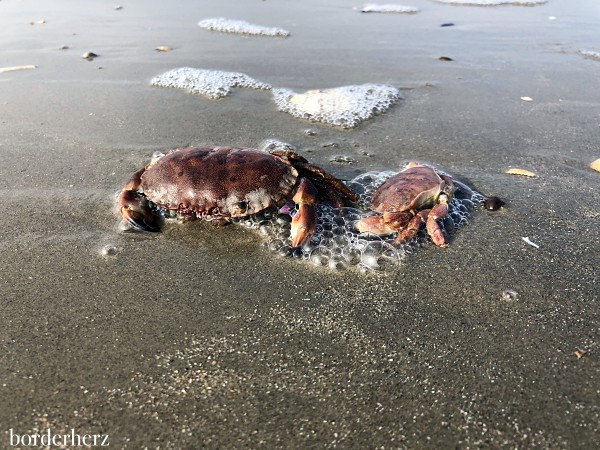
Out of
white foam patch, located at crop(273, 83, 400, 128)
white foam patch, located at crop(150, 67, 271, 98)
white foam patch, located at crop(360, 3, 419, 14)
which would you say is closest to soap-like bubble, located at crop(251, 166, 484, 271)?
white foam patch, located at crop(273, 83, 400, 128)

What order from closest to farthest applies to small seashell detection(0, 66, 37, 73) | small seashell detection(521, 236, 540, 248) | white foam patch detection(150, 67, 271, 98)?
small seashell detection(521, 236, 540, 248) < white foam patch detection(150, 67, 271, 98) < small seashell detection(0, 66, 37, 73)

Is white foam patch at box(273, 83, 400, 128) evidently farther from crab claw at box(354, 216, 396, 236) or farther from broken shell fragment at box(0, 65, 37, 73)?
broken shell fragment at box(0, 65, 37, 73)

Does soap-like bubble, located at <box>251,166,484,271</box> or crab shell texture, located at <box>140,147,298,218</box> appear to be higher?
crab shell texture, located at <box>140,147,298,218</box>

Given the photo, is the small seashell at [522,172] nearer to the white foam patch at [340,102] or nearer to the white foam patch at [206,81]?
the white foam patch at [340,102]

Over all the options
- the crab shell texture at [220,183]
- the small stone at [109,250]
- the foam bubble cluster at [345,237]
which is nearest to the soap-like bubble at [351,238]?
the foam bubble cluster at [345,237]

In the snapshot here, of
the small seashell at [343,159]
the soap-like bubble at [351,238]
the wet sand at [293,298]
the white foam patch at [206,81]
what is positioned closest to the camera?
the wet sand at [293,298]
